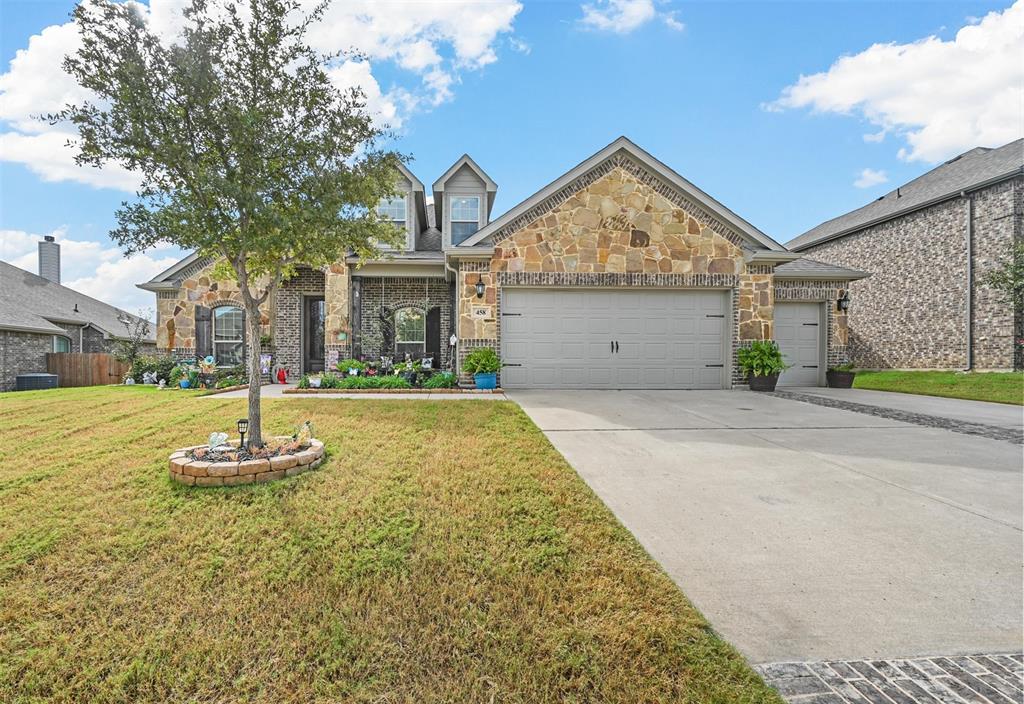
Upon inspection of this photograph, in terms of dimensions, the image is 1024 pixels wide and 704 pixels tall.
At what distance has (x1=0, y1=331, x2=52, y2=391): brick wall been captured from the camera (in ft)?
46.9

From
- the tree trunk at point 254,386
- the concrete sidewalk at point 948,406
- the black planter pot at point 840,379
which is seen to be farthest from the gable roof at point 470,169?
the black planter pot at point 840,379

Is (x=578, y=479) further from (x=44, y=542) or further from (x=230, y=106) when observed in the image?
(x=230, y=106)

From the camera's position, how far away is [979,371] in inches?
582

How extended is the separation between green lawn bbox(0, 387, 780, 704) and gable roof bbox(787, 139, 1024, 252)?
65.9ft

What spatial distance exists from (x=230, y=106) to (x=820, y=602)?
18.7ft

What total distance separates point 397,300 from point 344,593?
11239 mm

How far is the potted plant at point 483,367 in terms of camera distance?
9938mm

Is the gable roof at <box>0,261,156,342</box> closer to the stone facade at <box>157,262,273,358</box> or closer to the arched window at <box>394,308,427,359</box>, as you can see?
the stone facade at <box>157,262,273,358</box>

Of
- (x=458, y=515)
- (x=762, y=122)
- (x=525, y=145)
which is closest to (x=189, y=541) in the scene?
(x=458, y=515)

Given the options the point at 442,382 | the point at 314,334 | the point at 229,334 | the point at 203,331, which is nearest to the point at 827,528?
the point at 442,382

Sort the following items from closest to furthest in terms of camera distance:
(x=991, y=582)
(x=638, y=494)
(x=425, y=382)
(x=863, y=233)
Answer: (x=991, y=582) < (x=638, y=494) < (x=425, y=382) < (x=863, y=233)

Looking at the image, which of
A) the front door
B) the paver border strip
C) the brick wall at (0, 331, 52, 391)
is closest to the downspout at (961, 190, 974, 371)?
the paver border strip

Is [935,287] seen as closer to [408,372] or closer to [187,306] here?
[408,372]

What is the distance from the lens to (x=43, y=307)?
57.1 feet
